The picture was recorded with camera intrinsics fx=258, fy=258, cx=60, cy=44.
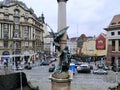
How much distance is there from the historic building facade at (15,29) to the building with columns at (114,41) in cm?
2473

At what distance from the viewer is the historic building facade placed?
69.8 m

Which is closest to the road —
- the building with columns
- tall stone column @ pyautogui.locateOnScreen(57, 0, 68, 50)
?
tall stone column @ pyautogui.locateOnScreen(57, 0, 68, 50)

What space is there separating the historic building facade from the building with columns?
974 inches

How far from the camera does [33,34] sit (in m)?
80.8

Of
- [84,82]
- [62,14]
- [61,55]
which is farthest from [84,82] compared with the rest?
[62,14]

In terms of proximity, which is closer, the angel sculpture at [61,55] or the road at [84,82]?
the angel sculpture at [61,55]

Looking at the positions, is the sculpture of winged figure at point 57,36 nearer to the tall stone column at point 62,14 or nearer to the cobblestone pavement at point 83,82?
the tall stone column at point 62,14

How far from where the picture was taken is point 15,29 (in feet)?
240

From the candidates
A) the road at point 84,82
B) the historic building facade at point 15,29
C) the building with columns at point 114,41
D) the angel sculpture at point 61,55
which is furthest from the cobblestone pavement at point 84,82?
the historic building facade at point 15,29

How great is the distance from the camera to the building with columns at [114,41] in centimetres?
5640

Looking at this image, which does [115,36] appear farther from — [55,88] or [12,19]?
[55,88]

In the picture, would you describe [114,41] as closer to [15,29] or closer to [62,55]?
[15,29]

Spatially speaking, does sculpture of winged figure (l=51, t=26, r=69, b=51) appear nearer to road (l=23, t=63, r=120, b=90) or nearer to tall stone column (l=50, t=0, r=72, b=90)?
tall stone column (l=50, t=0, r=72, b=90)

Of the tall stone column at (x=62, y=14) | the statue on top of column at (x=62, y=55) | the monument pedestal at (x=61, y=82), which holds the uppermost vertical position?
the tall stone column at (x=62, y=14)
